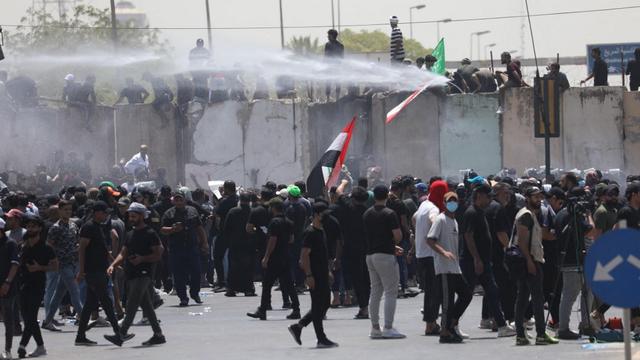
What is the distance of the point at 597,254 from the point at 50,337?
894 centimetres

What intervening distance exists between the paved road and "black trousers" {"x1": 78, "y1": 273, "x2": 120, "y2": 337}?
30 centimetres

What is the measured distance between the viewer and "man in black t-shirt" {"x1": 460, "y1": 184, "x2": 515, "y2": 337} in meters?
15.8

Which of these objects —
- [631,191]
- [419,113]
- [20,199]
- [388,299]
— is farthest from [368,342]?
[419,113]

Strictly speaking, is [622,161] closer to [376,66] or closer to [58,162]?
[376,66]

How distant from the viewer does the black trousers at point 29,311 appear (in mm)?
15320

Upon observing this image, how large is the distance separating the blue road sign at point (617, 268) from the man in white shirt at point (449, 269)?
5008 millimetres

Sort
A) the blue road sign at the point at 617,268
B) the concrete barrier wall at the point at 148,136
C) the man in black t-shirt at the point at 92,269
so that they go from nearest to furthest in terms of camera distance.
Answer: the blue road sign at the point at 617,268, the man in black t-shirt at the point at 92,269, the concrete barrier wall at the point at 148,136

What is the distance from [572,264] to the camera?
50.3ft

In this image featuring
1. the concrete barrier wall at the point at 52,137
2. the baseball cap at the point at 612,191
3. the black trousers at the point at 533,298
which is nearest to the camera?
the black trousers at the point at 533,298

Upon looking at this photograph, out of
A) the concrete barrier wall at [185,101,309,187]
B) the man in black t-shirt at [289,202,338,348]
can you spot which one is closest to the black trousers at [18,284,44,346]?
the man in black t-shirt at [289,202,338,348]

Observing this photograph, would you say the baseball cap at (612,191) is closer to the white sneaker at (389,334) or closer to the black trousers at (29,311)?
the white sneaker at (389,334)

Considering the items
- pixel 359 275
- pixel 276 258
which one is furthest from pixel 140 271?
pixel 359 275

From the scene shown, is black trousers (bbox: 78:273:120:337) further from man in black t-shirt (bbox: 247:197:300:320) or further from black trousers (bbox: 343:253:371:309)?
black trousers (bbox: 343:253:371:309)

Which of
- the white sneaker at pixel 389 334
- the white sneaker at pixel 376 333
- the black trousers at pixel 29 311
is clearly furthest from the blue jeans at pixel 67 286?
the white sneaker at pixel 389 334
